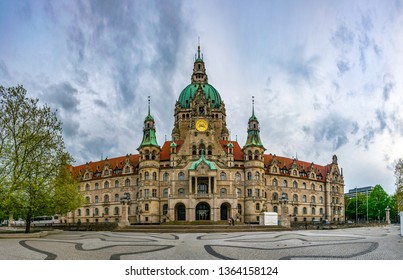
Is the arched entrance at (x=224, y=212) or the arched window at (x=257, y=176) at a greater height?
the arched window at (x=257, y=176)

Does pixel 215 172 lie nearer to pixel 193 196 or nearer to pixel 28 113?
pixel 193 196

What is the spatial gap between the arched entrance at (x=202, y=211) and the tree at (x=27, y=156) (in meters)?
30.1

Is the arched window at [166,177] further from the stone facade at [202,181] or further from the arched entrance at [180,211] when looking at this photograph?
the arched entrance at [180,211]

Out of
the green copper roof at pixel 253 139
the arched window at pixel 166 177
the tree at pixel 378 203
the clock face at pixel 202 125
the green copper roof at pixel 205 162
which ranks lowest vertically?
the tree at pixel 378 203

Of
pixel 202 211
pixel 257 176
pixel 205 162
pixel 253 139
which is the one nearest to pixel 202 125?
pixel 205 162

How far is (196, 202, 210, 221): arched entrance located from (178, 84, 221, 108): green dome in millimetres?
26939

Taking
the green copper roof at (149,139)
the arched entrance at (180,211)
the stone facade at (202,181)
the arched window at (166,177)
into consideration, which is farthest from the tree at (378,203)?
the green copper roof at (149,139)

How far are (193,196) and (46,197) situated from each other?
29628mm

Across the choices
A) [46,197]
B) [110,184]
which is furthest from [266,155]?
[46,197]

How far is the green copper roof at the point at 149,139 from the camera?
2724 inches

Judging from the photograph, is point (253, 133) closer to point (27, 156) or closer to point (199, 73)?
point (199, 73)

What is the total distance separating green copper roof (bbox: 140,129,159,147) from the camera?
6919cm

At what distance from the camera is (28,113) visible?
112ft

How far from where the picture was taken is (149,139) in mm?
69750
